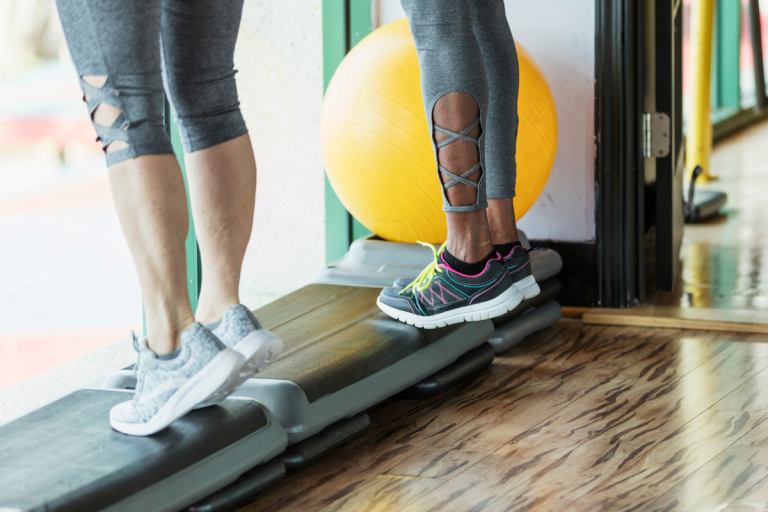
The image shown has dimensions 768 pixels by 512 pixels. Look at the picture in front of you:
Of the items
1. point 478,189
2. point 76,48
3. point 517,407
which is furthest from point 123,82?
point 517,407

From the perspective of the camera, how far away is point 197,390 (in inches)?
43.8

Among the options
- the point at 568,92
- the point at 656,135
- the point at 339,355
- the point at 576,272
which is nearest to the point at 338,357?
the point at 339,355

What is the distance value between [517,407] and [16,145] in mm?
1653

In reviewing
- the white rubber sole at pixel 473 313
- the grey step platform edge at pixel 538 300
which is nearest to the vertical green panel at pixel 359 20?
the grey step platform edge at pixel 538 300

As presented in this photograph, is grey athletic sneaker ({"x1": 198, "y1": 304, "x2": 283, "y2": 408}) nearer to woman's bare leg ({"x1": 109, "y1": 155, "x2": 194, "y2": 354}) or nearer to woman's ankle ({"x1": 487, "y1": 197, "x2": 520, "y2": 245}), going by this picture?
woman's bare leg ({"x1": 109, "y1": 155, "x2": 194, "y2": 354})

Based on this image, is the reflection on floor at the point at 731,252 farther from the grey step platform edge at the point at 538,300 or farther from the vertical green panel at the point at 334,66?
the vertical green panel at the point at 334,66

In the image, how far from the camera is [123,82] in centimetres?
108

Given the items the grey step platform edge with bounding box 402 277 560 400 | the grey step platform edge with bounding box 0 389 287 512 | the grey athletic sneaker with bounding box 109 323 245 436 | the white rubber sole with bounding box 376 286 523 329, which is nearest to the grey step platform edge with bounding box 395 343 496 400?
the grey step platform edge with bounding box 402 277 560 400

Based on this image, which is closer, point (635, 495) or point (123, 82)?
point (123, 82)

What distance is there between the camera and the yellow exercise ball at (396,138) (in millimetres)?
1914

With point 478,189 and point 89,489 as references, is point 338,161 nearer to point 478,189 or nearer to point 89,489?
point 478,189

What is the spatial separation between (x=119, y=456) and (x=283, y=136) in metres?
1.78

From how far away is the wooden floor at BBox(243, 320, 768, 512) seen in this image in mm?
1216

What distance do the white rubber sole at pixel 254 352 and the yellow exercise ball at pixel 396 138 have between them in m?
0.86
